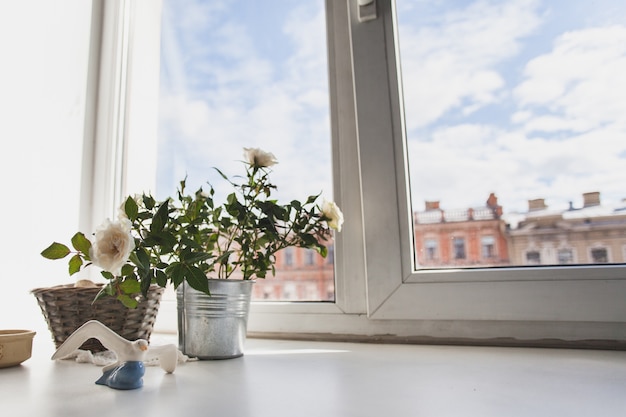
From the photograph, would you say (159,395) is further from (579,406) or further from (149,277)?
(579,406)

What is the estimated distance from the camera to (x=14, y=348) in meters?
0.74

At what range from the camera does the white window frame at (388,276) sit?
2.74 feet

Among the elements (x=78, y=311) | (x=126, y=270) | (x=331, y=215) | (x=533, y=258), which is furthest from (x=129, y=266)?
(x=533, y=258)

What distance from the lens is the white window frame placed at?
0.83 meters

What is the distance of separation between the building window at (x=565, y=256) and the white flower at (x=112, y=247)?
0.79 m

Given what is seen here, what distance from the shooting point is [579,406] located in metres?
0.49

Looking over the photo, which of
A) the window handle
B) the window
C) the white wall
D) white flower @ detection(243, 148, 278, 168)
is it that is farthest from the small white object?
the window handle

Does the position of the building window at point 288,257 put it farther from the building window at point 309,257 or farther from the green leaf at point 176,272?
the green leaf at point 176,272

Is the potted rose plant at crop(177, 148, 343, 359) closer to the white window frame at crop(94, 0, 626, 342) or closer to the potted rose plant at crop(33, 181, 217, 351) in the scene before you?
the potted rose plant at crop(33, 181, 217, 351)

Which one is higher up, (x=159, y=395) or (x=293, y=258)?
(x=293, y=258)

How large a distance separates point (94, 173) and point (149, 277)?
78 centimetres

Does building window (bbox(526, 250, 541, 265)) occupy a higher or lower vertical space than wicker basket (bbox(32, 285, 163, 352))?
higher

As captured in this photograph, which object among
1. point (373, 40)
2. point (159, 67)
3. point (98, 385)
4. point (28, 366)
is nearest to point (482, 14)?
point (373, 40)

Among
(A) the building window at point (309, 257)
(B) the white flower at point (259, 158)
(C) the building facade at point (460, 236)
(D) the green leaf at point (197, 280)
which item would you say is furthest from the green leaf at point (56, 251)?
(C) the building facade at point (460, 236)
